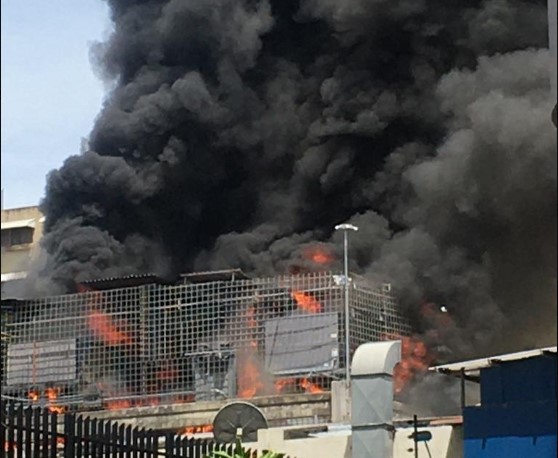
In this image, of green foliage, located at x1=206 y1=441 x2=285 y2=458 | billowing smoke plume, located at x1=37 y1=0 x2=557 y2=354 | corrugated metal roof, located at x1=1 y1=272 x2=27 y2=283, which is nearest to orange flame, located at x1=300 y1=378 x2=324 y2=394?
billowing smoke plume, located at x1=37 y1=0 x2=557 y2=354

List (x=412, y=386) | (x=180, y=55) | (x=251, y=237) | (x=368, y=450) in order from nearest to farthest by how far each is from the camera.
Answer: (x=368, y=450), (x=412, y=386), (x=251, y=237), (x=180, y=55)

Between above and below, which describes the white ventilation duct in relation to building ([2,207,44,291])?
below

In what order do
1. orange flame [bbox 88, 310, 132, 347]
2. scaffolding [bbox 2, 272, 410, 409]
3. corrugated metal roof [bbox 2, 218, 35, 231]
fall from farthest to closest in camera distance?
corrugated metal roof [bbox 2, 218, 35, 231]
orange flame [bbox 88, 310, 132, 347]
scaffolding [bbox 2, 272, 410, 409]

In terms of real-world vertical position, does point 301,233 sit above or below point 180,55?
below

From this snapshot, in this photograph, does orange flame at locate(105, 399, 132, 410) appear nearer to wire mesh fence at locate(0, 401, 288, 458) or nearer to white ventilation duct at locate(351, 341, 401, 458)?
wire mesh fence at locate(0, 401, 288, 458)

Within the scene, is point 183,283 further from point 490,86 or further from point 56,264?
point 490,86

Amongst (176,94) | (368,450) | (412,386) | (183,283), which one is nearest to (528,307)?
(412,386)

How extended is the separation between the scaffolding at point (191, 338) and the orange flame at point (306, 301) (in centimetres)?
4

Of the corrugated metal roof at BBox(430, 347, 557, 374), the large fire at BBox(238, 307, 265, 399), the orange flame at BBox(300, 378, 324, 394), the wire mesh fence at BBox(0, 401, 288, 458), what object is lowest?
the wire mesh fence at BBox(0, 401, 288, 458)

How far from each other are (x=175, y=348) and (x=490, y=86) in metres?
12.1

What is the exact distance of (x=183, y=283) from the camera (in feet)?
139

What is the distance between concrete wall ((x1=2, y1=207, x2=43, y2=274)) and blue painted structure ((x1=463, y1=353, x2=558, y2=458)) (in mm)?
37213

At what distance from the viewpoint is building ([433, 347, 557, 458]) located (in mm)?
15508

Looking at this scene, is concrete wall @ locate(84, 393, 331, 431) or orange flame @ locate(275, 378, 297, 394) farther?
orange flame @ locate(275, 378, 297, 394)
